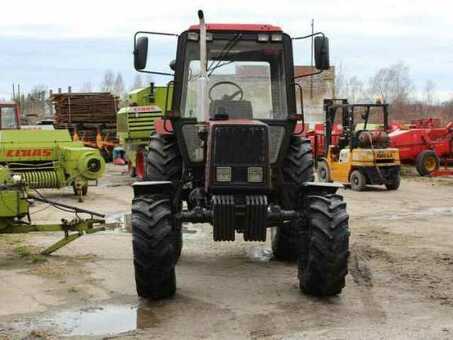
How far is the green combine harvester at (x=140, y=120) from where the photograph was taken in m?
19.4

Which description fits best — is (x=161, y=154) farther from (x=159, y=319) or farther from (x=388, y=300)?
(x=388, y=300)

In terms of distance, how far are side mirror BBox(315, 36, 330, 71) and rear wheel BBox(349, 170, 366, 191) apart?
10.4m

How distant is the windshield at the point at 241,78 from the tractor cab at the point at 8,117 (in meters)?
12.5

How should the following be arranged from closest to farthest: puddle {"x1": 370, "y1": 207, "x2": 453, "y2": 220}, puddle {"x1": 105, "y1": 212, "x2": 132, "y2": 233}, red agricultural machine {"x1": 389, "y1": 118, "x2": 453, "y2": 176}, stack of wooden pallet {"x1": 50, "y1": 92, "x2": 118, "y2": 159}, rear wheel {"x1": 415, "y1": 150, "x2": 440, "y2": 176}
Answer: puddle {"x1": 105, "y1": 212, "x2": 132, "y2": 233} < puddle {"x1": 370, "y1": 207, "x2": 453, "y2": 220} < rear wheel {"x1": 415, "y1": 150, "x2": 440, "y2": 176} < red agricultural machine {"x1": 389, "y1": 118, "x2": 453, "y2": 176} < stack of wooden pallet {"x1": 50, "y1": 92, "x2": 118, "y2": 159}

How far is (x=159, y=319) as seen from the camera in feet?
19.6

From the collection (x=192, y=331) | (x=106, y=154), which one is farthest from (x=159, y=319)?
(x=106, y=154)

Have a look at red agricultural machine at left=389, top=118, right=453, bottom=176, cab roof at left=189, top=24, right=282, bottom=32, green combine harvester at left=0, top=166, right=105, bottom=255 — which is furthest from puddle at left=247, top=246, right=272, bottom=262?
red agricultural machine at left=389, top=118, right=453, bottom=176

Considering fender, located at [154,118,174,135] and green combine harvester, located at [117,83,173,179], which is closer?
fender, located at [154,118,174,135]

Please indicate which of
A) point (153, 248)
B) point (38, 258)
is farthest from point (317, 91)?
point (153, 248)

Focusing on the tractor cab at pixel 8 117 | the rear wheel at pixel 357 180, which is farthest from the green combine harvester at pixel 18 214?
the tractor cab at pixel 8 117

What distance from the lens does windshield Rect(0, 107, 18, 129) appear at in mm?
18953

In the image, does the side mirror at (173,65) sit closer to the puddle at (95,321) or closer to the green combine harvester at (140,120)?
the puddle at (95,321)

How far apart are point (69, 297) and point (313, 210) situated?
96.7 inches

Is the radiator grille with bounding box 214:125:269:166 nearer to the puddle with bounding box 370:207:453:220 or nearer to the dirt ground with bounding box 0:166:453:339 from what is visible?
the dirt ground with bounding box 0:166:453:339
